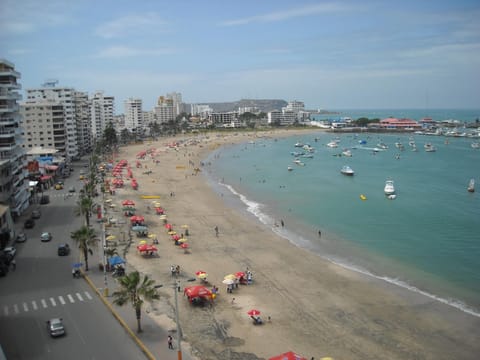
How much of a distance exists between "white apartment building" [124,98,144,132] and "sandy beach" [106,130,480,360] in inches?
6061

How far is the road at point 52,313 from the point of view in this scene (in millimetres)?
20031

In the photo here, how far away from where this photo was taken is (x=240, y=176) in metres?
79.9

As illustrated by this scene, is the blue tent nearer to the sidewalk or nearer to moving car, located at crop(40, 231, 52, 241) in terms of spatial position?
the sidewalk

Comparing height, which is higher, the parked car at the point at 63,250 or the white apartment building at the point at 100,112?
the white apartment building at the point at 100,112

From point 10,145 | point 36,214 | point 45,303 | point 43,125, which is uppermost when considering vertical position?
point 43,125

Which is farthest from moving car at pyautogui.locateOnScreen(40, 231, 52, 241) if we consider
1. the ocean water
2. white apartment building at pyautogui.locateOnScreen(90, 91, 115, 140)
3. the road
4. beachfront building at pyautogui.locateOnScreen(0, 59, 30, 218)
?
white apartment building at pyautogui.locateOnScreen(90, 91, 115, 140)

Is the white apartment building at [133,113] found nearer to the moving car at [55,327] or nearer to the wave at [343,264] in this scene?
the wave at [343,264]

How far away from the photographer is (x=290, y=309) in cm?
2611

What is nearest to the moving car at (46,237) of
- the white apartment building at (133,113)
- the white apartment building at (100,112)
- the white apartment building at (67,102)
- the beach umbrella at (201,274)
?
the beach umbrella at (201,274)

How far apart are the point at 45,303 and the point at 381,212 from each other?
39.6m

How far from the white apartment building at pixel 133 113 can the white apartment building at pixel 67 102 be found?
83.8 meters

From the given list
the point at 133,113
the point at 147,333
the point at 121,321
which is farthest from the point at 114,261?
the point at 133,113

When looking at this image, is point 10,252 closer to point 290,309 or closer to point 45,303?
point 45,303

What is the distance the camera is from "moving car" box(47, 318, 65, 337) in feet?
69.2
